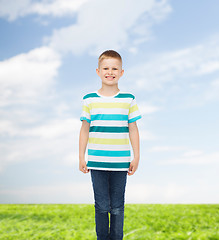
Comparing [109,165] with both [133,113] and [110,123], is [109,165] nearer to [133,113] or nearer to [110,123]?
[110,123]

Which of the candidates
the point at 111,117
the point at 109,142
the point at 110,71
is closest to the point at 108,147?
the point at 109,142

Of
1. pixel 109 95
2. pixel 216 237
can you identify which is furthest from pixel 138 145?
pixel 216 237

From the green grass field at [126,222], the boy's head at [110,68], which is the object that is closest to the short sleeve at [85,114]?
the boy's head at [110,68]

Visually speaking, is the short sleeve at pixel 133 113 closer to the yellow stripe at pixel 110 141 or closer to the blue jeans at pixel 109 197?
the yellow stripe at pixel 110 141

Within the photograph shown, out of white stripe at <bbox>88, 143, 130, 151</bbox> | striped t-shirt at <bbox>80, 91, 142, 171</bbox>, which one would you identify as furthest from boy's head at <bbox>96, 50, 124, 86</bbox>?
white stripe at <bbox>88, 143, 130, 151</bbox>

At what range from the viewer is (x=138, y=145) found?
2754mm

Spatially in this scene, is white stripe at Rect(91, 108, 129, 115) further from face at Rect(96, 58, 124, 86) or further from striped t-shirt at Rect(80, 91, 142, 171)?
face at Rect(96, 58, 124, 86)

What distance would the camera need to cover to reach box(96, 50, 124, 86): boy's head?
2.74 m

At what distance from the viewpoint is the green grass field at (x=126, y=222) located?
4.44 meters

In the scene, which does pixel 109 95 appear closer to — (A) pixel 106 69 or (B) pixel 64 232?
(A) pixel 106 69

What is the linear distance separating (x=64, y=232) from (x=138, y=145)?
8.12 feet

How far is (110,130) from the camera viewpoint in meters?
2.69

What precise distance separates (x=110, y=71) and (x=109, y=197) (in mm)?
1087

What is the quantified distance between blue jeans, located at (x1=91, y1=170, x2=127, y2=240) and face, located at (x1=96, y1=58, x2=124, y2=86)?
79 cm
